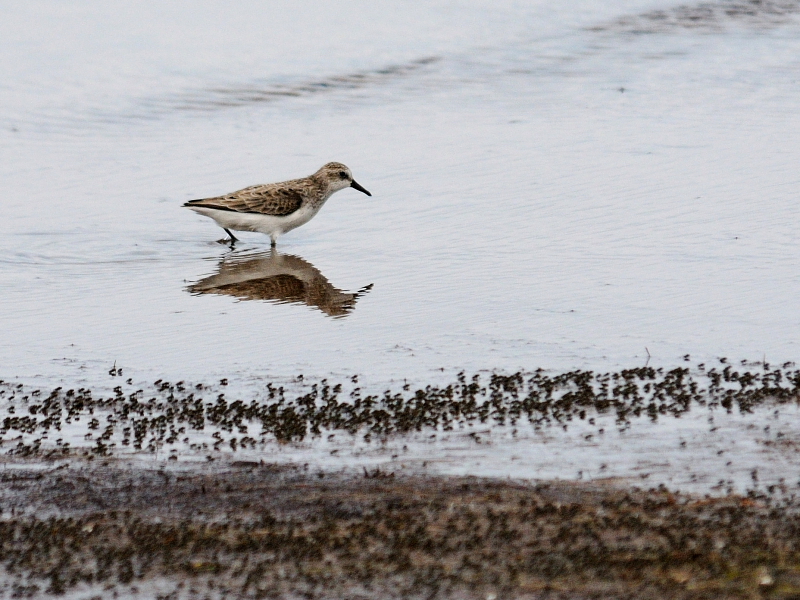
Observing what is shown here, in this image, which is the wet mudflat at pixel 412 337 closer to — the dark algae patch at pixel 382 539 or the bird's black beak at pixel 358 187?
the dark algae patch at pixel 382 539

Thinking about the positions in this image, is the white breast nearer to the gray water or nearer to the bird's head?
the gray water

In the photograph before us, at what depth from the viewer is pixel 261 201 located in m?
12.9

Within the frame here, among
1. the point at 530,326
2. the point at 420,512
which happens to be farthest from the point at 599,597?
the point at 530,326

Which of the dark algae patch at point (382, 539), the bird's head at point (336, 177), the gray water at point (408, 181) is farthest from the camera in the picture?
the bird's head at point (336, 177)

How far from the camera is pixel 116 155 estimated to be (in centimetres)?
1628

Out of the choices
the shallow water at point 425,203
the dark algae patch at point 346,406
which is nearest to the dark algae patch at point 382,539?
the shallow water at point 425,203

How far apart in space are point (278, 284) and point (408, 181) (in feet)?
12.3

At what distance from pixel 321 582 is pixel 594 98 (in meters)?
14.3

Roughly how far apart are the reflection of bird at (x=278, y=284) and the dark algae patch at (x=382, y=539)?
380cm

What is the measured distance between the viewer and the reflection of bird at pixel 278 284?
1029cm

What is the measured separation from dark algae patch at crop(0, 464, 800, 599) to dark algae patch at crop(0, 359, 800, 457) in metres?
0.61

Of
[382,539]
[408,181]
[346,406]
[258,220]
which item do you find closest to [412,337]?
[346,406]

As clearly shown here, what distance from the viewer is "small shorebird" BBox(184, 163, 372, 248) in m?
12.8

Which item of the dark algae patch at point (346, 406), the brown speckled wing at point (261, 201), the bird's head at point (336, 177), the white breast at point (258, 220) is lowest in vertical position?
the dark algae patch at point (346, 406)
